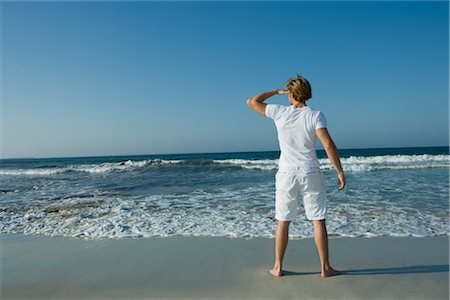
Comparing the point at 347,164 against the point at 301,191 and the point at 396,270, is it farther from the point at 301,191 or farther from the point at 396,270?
the point at 301,191

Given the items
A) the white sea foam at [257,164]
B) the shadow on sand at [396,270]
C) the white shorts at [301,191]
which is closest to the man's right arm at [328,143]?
the white shorts at [301,191]

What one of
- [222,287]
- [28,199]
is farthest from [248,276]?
[28,199]

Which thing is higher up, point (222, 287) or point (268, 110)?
point (268, 110)

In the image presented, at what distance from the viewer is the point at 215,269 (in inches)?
129

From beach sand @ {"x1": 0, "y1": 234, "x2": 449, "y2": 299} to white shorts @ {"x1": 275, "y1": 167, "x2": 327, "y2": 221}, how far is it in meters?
0.64

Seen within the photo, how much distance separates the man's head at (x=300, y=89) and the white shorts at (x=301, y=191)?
0.66 m

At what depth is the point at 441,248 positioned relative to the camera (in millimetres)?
3861

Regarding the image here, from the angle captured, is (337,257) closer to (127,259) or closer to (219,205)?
(127,259)

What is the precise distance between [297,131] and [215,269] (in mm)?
1661

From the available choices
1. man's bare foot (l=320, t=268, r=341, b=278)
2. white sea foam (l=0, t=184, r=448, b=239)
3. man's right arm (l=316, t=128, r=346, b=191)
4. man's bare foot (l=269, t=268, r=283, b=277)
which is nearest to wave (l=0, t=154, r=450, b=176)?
white sea foam (l=0, t=184, r=448, b=239)

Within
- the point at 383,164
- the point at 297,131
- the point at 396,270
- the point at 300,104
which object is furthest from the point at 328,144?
the point at 383,164

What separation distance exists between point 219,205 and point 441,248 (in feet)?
13.8

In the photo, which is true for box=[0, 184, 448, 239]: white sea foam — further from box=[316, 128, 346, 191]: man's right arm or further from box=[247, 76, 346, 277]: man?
box=[316, 128, 346, 191]: man's right arm

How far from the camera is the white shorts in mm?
2883
